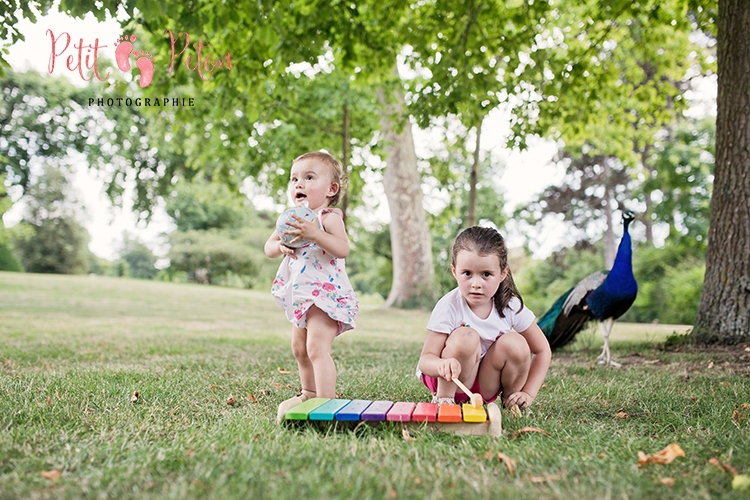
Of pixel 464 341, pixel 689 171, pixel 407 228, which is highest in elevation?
pixel 689 171

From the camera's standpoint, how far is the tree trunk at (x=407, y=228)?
14430 mm

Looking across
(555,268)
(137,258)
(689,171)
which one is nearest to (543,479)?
(689,171)

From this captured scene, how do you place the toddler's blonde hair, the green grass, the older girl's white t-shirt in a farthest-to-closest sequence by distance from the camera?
the toddler's blonde hair < the older girl's white t-shirt < the green grass

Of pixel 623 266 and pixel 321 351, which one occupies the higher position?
pixel 623 266

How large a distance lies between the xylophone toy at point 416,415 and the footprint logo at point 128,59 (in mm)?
3994

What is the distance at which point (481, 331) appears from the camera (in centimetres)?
283

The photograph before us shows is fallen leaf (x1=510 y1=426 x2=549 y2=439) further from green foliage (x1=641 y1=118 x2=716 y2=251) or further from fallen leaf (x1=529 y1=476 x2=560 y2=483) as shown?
green foliage (x1=641 y1=118 x2=716 y2=251)

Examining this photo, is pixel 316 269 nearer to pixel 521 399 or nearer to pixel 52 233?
pixel 521 399

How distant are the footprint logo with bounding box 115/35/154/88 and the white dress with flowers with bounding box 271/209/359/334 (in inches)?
126

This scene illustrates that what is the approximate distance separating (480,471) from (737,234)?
4.79 meters

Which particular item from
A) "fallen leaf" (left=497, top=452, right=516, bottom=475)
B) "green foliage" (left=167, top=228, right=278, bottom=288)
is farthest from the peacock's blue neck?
"green foliage" (left=167, top=228, right=278, bottom=288)

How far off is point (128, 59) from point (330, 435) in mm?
4532

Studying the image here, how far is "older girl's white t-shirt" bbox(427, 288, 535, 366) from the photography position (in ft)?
9.18

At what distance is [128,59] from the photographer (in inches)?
217
